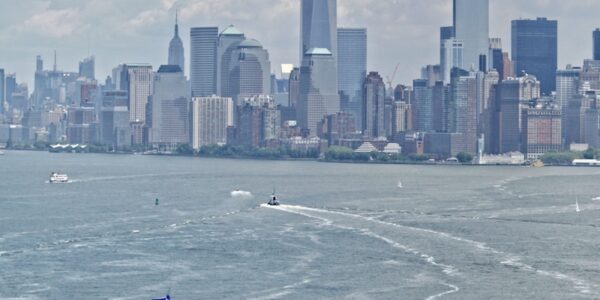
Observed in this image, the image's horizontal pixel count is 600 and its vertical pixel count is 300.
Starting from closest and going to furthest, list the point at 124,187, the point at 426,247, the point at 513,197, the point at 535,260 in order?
the point at 535,260
the point at 426,247
the point at 513,197
the point at 124,187

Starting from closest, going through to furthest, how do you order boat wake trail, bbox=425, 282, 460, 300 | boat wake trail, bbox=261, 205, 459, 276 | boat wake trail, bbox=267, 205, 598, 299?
boat wake trail, bbox=425, 282, 460, 300 < boat wake trail, bbox=267, 205, 598, 299 < boat wake trail, bbox=261, 205, 459, 276

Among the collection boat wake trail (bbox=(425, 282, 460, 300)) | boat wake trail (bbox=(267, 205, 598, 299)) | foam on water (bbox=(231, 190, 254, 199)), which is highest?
foam on water (bbox=(231, 190, 254, 199))

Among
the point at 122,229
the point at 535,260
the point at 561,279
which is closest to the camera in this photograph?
the point at 561,279

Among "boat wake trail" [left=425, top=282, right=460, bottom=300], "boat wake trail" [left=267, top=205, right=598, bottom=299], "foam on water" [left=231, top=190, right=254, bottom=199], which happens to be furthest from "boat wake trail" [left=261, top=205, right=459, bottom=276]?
"foam on water" [left=231, top=190, right=254, bottom=199]

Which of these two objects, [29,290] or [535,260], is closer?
[29,290]

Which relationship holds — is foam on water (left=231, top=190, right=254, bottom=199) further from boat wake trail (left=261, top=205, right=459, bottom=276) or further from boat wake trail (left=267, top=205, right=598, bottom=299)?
boat wake trail (left=267, top=205, right=598, bottom=299)

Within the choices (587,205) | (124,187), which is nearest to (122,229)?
(587,205)

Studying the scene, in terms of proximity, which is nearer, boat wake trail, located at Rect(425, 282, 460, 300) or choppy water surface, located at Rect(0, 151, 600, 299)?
boat wake trail, located at Rect(425, 282, 460, 300)

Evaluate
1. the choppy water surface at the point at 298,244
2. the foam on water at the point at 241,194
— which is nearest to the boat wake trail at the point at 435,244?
the choppy water surface at the point at 298,244

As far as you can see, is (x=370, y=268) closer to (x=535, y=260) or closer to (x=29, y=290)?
(x=535, y=260)
